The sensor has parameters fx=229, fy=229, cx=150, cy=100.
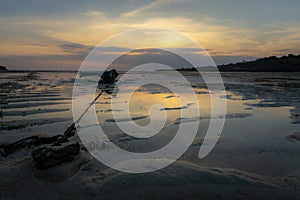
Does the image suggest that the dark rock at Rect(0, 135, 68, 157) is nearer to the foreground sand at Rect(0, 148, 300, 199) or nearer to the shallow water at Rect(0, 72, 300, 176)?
the foreground sand at Rect(0, 148, 300, 199)

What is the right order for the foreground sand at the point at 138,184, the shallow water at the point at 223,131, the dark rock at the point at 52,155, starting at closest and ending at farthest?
the foreground sand at the point at 138,184, the dark rock at the point at 52,155, the shallow water at the point at 223,131

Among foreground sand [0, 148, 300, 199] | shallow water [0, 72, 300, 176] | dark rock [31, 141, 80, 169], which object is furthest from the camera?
shallow water [0, 72, 300, 176]

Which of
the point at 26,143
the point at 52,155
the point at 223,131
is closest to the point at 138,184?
the point at 52,155

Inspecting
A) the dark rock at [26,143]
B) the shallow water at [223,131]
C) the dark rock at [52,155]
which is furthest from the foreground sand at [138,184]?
the dark rock at [26,143]

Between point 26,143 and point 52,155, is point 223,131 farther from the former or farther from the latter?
point 26,143

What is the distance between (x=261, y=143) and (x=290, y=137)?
1.18m

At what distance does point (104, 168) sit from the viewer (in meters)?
4.20

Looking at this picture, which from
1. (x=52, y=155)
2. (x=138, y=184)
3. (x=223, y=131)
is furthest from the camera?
(x=223, y=131)

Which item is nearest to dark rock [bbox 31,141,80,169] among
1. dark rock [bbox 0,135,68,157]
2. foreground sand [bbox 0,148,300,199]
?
foreground sand [bbox 0,148,300,199]

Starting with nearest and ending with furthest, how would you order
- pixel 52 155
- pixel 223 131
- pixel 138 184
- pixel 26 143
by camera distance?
pixel 138 184
pixel 52 155
pixel 26 143
pixel 223 131

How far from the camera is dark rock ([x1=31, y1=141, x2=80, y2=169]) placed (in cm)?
403

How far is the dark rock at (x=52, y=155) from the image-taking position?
4027mm

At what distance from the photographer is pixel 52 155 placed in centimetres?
414

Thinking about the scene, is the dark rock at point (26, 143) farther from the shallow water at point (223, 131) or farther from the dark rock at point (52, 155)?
the shallow water at point (223, 131)
